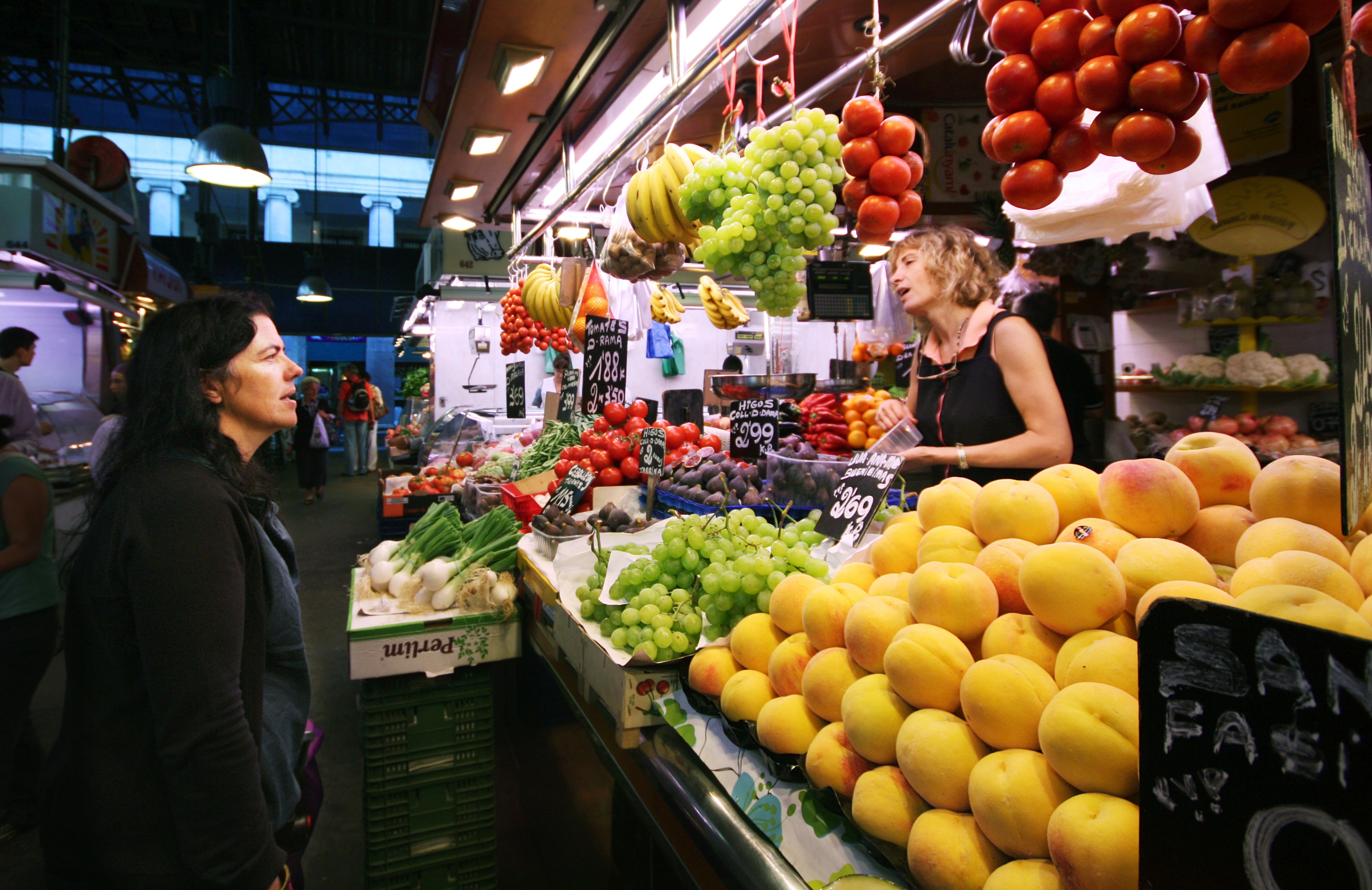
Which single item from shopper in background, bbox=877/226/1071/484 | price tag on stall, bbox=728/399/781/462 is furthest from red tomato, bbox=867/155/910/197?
price tag on stall, bbox=728/399/781/462

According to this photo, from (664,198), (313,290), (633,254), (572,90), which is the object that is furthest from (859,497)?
(313,290)

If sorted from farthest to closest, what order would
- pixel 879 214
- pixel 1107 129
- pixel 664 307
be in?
pixel 664 307, pixel 879 214, pixel 1107 129

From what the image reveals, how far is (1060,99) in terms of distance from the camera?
1.43 m

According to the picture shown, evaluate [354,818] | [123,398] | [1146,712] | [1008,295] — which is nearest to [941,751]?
[1146,712]

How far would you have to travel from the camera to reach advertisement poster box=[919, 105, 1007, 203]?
4.16 meters

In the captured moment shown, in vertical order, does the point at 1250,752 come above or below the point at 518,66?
below

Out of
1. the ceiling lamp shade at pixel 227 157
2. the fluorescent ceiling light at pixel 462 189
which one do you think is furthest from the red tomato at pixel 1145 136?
the ceiling lamp shade at pixel 227 157

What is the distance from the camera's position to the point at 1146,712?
0.55m

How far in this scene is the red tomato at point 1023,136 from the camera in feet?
4.79

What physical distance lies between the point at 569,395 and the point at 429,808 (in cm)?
275

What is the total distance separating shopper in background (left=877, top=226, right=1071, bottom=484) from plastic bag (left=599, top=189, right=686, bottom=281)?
3.14 feet

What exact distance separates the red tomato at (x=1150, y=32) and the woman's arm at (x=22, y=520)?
375 cm

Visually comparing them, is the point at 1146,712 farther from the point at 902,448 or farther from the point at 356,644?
the point at 356,644

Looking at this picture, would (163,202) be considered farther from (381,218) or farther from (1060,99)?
(1060,99)
